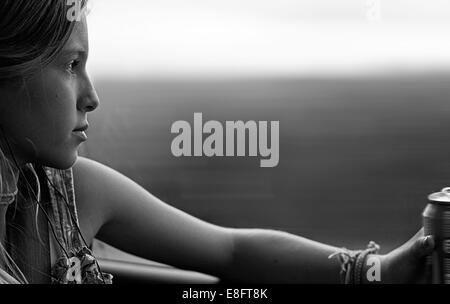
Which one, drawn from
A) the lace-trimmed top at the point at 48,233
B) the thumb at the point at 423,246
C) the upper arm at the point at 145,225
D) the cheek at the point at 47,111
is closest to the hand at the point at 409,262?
the thumb at the point at 423,246

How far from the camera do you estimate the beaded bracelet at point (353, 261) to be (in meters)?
1.59

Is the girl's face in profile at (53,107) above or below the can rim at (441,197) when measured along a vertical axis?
above

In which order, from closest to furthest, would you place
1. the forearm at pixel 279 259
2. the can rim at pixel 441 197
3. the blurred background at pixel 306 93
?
the can rim at pixel 441 197
the blurred background at pixel 306 93
the forearm at pixel 279 259

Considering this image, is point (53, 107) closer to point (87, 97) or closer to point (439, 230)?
point (87, 97)

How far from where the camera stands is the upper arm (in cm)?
171

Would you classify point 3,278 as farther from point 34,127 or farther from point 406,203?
point 406,203

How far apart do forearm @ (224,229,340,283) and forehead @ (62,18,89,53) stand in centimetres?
56

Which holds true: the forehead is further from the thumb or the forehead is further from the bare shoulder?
the thumb

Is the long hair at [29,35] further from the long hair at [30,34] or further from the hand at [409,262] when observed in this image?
the hand at [409,262]

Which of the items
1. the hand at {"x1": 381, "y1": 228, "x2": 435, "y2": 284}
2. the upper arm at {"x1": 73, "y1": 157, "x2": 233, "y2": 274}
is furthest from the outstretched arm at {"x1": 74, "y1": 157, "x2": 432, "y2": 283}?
the hand at {"x1": 381, "y1": 228, "x2": 435, "y2": 284}

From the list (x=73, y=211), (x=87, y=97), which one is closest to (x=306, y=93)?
(x=87, y=97)

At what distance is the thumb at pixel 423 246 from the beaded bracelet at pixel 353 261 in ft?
0.34

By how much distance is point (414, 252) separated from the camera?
1.51 metres

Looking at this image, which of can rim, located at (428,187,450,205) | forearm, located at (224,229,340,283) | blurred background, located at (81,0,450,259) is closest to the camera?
can rim, located at (428,187,450,205)
